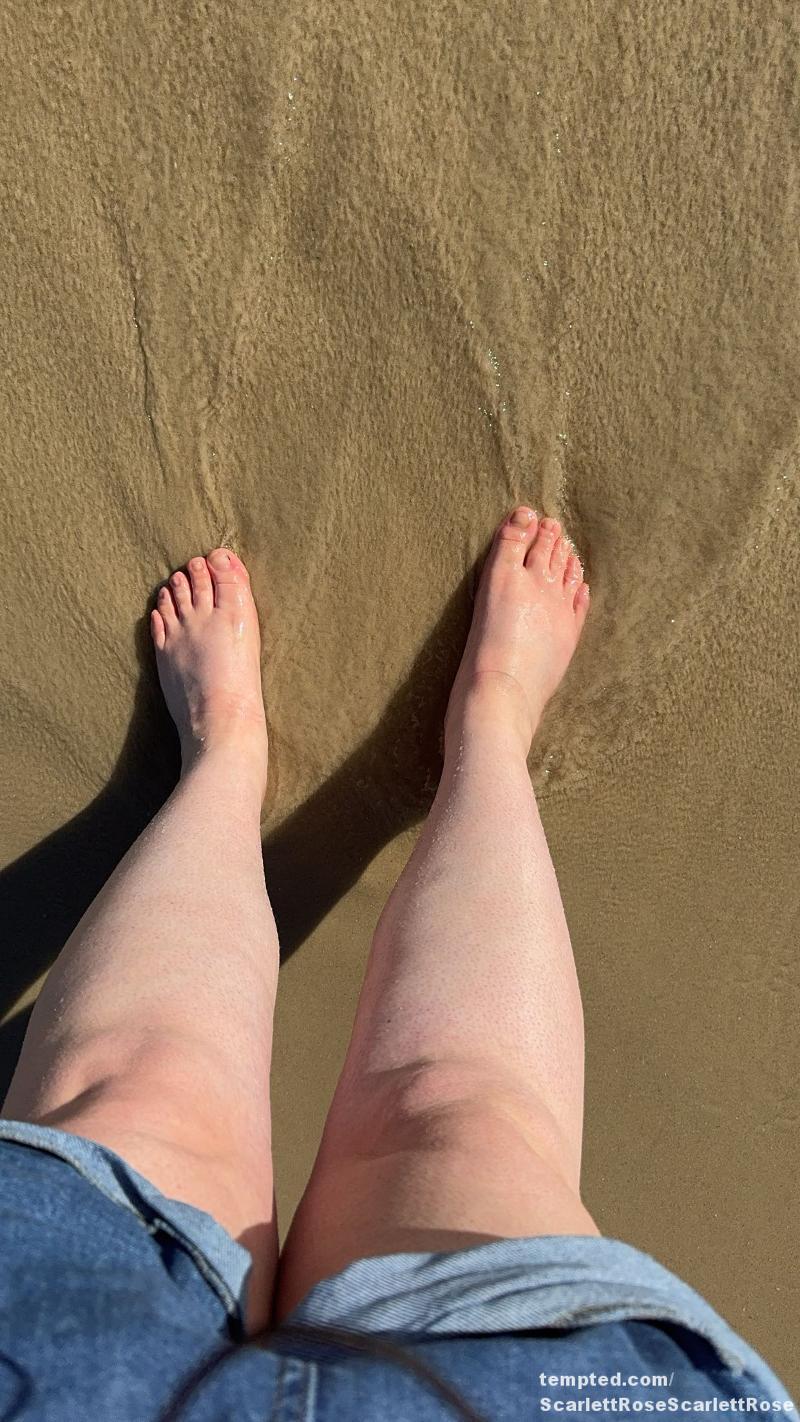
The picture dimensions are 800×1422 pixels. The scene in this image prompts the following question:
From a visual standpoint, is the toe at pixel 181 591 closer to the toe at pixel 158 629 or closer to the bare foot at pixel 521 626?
the toe at pixel 158 629

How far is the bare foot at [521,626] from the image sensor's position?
4.94 feet

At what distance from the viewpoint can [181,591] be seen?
1.59m

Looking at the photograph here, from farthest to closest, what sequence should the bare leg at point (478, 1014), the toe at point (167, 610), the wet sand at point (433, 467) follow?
1. the toe at point (167, 610)
2. the wet sand at point (433, 467)
3. the bare leg at point (478, 1014)

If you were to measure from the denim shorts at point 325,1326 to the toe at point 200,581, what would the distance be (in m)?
0.91

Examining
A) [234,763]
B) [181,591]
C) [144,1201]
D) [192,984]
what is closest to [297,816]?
[234,763]

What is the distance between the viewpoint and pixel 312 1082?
1.81 meters

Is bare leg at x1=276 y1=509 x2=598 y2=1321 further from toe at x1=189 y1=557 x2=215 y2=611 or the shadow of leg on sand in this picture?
toe at x1=189 y1=557 x2=215 y2=611

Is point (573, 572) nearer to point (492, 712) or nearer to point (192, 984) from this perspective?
point (492, 712)

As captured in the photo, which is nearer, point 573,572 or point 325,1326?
point 325,1326

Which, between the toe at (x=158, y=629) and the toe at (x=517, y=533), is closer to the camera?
the toe at (x=517, y=533)

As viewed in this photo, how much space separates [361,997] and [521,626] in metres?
0.61

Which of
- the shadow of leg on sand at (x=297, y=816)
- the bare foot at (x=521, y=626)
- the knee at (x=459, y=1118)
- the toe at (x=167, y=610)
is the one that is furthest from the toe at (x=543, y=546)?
the knee at (x=459, y=1118)

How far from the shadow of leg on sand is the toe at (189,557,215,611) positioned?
13 centimetres

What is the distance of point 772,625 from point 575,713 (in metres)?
0.33
